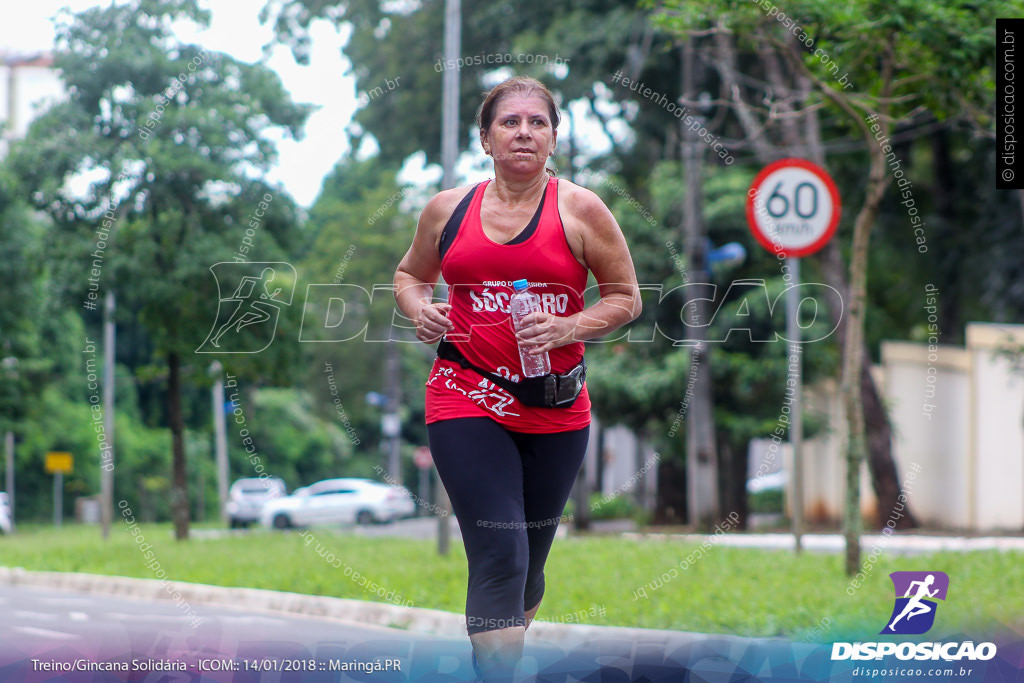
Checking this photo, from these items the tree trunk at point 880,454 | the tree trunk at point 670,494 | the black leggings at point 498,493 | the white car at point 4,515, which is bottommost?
the white car at point 4,515

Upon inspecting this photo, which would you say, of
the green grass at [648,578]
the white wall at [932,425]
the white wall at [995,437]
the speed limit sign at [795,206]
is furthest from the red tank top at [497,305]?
the white wall at [932,425]

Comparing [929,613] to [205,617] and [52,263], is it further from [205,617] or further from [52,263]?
[52,263]

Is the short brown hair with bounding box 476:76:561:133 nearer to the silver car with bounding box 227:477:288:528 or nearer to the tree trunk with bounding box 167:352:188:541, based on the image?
the tree trunk with bounding box 167:352:188:541

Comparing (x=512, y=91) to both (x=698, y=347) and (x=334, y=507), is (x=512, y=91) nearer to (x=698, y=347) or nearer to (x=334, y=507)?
(x=698, y=347)

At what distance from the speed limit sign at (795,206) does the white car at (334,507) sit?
24398 mm

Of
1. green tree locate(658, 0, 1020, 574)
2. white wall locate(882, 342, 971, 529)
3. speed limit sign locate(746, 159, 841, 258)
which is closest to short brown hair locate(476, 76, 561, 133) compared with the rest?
green tree locate(658, 0, 1020, 574)

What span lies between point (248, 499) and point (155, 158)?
2433 cm

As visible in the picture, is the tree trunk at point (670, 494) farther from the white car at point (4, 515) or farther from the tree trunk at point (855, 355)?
the white car at point (4, 515)

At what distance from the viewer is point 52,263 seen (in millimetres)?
11789

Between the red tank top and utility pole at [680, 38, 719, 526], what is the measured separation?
38.7 feet

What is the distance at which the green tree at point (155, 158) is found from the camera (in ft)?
34.7


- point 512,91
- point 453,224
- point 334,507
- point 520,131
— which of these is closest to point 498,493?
point 453,224

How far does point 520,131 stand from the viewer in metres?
3.24

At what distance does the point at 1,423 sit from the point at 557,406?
79.1 ft
